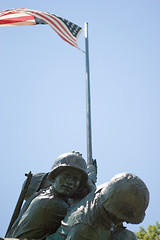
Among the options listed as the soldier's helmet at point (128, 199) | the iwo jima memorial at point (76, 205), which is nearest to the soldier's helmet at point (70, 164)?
the iwo jima memorial at point (76, 205)

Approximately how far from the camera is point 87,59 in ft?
34.7

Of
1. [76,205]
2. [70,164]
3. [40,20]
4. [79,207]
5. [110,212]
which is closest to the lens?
[110,212]

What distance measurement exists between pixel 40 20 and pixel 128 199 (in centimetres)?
1074

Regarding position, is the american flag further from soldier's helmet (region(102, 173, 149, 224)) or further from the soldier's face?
soldier's helmet (region(102, 173, 149, 224))

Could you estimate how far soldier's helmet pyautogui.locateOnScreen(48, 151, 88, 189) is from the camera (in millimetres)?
3369

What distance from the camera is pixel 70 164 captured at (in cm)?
336

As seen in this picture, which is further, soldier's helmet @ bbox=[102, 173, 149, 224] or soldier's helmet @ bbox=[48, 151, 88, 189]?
soldier's helmet @ bbox=[48, 151, 88, 189]

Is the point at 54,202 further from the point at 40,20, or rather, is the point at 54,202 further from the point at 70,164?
the point at 40,20

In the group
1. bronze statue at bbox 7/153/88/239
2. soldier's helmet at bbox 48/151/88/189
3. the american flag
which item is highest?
the american flag

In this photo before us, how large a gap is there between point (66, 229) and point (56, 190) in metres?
0.65

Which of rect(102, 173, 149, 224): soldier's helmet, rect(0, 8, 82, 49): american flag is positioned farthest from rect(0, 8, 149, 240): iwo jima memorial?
rect(0, 8, 82, 49): american flag

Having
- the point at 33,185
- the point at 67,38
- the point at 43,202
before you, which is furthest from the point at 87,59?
the point at 43,202

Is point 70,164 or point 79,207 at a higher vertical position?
point 70,164

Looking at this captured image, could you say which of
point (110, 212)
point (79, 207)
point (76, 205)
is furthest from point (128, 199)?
point (76, 205)
